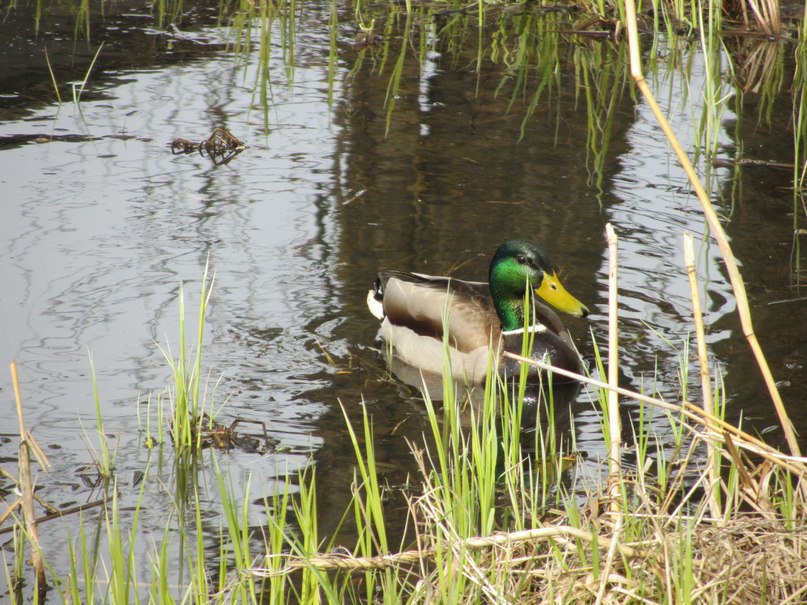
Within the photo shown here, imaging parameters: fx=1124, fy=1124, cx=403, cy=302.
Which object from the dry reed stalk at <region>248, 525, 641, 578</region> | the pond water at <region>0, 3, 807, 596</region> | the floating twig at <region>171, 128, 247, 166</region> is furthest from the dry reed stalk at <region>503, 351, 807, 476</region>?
the floating twig at <region>171, 128, 247, 166</region>

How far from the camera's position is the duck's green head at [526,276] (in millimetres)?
5648

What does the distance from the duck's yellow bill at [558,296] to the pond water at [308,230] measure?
34 centimetres

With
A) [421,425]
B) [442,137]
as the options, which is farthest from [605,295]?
[442,137]

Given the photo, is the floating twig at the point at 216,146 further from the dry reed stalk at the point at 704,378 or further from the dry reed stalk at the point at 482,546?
the dry reed stalk at the point at 704,378

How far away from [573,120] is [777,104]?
1819 mm

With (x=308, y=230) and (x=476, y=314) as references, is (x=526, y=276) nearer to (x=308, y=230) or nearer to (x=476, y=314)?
(x=476, y=314)

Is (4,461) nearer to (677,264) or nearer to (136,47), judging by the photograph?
(677,264)

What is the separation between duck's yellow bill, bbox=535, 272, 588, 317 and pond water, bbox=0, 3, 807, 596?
0.34m

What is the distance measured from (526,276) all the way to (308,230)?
166 centimetres

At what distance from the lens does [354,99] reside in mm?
9102

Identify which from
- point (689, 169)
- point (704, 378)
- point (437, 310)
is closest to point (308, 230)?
point (437, 310)

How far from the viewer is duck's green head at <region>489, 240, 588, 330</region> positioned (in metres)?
5.65

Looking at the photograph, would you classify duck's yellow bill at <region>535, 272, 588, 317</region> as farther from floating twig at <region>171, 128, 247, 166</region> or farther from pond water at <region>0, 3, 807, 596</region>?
floating twig at <region>171, 128, 247, 166</region>

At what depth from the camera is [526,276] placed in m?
5.67
